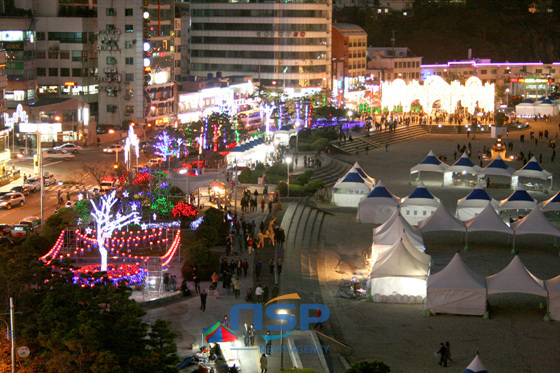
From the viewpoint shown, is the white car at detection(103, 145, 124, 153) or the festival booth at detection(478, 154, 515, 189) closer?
the festival booth at detection(478, 154, 515, 189)

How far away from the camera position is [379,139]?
88.3 metres

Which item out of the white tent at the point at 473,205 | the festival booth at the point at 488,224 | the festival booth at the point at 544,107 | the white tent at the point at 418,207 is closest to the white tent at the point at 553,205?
the white tent at the point at 473,205

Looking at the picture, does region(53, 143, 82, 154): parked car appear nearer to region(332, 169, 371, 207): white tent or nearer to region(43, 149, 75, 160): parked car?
region(43, 149, 75, 160): parked car

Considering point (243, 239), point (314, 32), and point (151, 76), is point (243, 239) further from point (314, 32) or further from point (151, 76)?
point (314, 32)

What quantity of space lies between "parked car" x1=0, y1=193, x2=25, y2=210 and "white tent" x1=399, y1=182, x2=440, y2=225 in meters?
20.6

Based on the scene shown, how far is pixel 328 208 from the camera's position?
53.7 meters

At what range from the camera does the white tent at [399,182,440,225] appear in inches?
1922

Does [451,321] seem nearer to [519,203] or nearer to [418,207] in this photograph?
[418,207]

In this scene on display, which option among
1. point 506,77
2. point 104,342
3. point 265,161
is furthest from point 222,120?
point 506,77

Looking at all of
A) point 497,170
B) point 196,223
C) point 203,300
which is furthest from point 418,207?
point 203,300

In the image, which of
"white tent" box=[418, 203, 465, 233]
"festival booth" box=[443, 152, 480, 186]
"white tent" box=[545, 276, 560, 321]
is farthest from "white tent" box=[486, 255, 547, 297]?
"festival booth" box=[443, 152, 480, 186]

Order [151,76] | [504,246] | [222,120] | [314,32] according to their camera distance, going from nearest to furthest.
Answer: [504,246] → [222,120] → [151,76] → [314,32]

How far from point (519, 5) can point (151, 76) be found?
4214 inches

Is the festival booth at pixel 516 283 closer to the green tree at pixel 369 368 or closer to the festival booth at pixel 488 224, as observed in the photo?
the festival booth at pixel 488 224
